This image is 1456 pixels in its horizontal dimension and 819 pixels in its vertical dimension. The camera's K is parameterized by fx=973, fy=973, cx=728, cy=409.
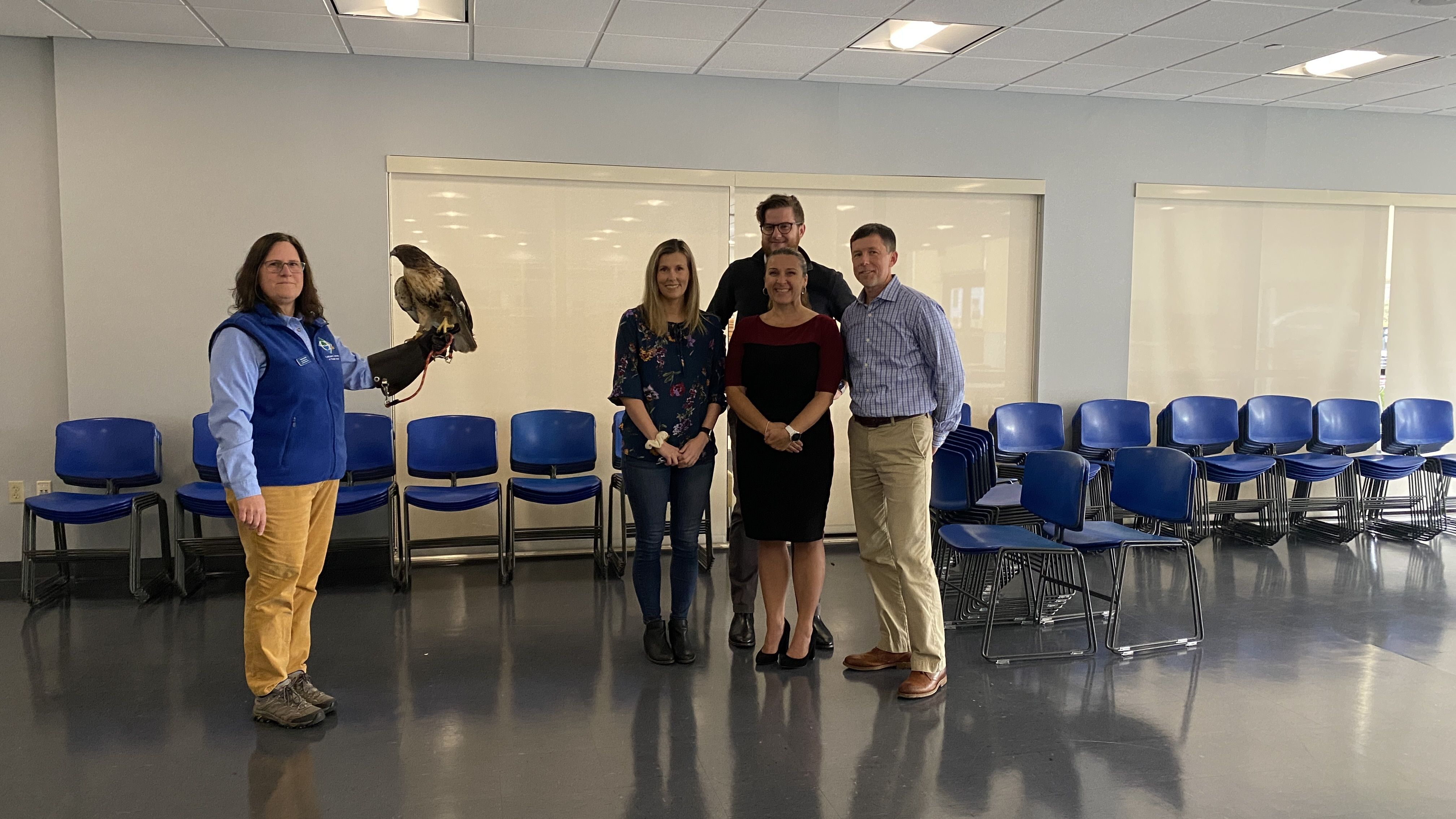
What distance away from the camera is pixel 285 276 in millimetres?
3062

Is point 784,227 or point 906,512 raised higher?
point 784,227

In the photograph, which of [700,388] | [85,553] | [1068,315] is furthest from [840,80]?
[85,553]

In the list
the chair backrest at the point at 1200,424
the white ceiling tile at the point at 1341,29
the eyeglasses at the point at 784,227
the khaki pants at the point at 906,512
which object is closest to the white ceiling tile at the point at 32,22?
the eyeglasses at the point at 784,227

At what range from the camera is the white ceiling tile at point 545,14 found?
179 inches

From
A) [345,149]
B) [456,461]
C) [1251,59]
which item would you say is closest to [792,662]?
[456,461]

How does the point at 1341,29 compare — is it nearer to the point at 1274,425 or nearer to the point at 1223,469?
the point at 1223,469

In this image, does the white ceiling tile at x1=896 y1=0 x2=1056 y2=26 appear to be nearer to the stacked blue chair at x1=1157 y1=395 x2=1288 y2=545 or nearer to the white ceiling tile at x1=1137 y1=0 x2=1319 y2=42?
the white ceiling tile at x1=1137 y1=0 x2=1319 y2=42

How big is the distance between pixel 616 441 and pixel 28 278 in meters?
3.29

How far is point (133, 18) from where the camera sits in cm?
473

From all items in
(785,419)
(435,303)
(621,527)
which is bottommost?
(621,527)

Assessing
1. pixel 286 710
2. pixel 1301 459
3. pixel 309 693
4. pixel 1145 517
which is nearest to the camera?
pixel 286 710

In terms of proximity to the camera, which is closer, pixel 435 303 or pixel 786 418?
pixel 435 303

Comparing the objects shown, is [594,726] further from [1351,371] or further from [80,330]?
[1351,371]

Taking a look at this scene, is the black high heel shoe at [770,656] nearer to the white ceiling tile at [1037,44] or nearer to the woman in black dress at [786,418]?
the woman in black dress at [786,418]
